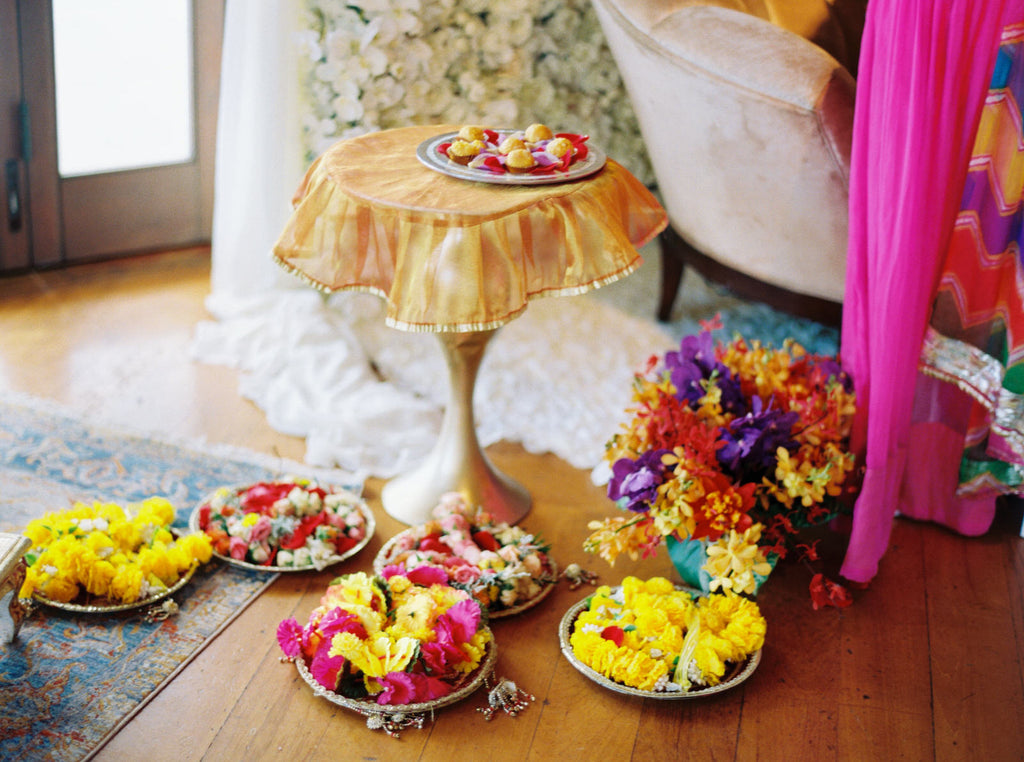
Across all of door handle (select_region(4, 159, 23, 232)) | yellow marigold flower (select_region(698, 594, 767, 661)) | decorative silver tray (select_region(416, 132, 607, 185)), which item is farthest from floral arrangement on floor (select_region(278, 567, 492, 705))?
door handle (select_region(4, 159, 23, 232))

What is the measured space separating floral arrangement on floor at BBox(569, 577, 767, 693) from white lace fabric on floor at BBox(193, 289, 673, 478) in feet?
1.77

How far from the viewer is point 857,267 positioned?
1831mm

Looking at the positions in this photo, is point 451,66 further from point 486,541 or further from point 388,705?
point 388,705

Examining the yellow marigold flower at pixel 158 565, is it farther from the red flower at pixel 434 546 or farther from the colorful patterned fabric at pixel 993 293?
the colorful patterned fabric at pixel 993 293

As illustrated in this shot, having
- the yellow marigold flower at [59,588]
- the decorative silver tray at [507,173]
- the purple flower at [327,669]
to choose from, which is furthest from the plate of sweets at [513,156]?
the yellow marigold flower at [59,588]

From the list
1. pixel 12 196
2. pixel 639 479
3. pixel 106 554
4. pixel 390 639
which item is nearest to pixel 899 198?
pixel 639 479

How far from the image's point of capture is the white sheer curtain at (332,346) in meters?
2.23

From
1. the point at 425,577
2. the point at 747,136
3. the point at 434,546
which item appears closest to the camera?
the point at 425,577

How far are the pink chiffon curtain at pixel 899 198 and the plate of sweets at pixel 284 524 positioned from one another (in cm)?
87

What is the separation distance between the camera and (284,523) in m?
1.80

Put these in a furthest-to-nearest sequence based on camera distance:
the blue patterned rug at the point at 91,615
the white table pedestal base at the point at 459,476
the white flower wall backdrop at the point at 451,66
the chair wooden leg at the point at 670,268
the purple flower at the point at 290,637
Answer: the chair wooden leg at the point at 670,268 → the white flower wall backdrop at the point at 451,66 → the white table pedestal base at the point at 459,476 → the purple flower at the point at 290,637 → the blue patterned rug at the point at 91,615

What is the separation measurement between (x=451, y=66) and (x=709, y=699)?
173 cm

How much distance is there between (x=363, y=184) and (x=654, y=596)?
2.61 ft

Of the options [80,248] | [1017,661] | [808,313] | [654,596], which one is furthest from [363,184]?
[80,248]
